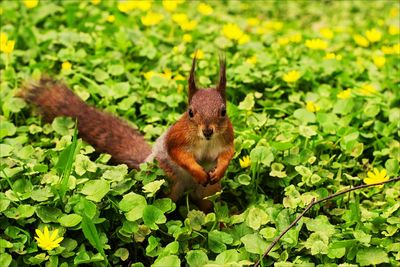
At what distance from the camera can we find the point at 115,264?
3.03 meters

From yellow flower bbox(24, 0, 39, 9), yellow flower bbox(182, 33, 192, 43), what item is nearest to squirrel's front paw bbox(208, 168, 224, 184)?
yellow flower bbox(182, 33, 192, 43)

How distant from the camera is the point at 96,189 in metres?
→ 3.09

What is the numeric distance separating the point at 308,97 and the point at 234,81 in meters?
0.51

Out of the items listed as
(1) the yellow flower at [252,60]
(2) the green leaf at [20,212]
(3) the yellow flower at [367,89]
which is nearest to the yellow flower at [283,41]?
(1) the yellow flower at [252,60]

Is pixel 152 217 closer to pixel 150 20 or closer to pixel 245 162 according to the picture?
A: pixel 245 162

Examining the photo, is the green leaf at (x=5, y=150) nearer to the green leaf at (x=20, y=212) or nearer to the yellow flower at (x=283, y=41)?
the green leaf at (x=20, y=212)

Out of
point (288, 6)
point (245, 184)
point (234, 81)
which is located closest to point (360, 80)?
point (234, 81)

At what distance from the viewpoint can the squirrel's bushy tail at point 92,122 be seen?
147 inches

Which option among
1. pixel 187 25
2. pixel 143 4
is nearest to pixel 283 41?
pixel 187 25

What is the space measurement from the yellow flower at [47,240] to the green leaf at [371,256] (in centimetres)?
126

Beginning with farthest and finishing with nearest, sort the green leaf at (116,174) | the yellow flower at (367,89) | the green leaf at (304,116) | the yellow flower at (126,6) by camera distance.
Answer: the yellow flower at (126,6), the yellow flower at (367,89), the green leaf at (304,116), the green leaf at (116,174)

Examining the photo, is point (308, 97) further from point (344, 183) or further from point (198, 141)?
point (198, 141)

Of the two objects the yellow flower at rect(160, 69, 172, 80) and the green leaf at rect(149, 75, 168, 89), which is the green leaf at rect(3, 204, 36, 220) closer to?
the green leaf at rect(149, 75, 168, 89)

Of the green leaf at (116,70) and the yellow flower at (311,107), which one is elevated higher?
the yellow flower at (311,107)
